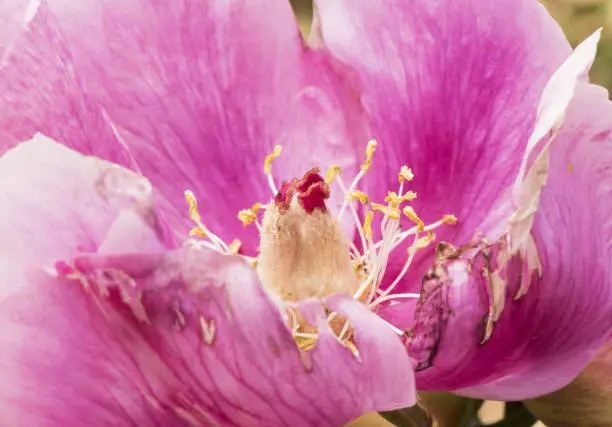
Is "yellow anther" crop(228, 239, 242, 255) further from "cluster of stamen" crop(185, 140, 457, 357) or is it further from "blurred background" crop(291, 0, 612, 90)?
"blurred background" crop(291, 0, 612, 90)

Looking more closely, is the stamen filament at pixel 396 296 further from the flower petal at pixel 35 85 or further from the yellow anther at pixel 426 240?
the flower petal at pixel 35 85

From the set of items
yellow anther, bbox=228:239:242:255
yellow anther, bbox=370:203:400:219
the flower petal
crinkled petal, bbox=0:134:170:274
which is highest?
the flower petal

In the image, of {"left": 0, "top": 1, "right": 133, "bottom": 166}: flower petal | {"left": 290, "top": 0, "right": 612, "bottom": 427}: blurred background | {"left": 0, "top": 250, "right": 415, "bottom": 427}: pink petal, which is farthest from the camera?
{"left": 290, "top": 0, "right": 612, "bottom": 427}: blurred background

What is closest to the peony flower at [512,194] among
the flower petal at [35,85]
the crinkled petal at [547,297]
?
the crinkled petal at [547,297]

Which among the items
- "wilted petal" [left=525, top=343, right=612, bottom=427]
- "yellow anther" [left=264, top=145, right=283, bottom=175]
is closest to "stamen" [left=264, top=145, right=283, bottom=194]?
"yellow anther" [left=264, top=145, right=283, bottom=175]

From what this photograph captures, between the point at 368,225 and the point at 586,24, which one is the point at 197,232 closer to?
the point at 368,225

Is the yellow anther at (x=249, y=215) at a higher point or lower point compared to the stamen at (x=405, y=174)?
lower

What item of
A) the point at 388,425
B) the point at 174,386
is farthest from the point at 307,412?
the point at 388,425
